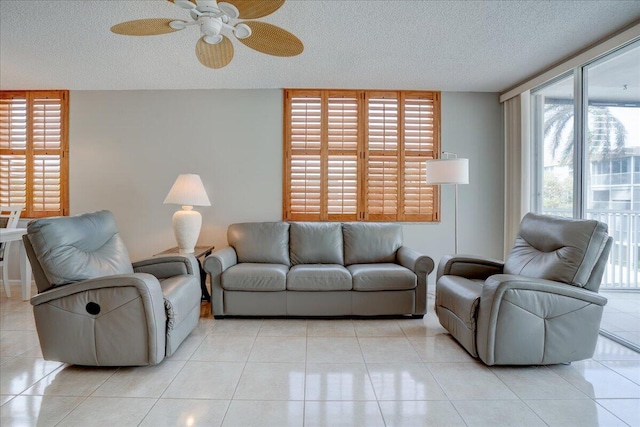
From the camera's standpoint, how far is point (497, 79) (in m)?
3.92

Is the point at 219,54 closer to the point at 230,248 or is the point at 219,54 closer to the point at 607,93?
the point at 230,248

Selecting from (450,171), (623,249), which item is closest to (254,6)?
(450,171)

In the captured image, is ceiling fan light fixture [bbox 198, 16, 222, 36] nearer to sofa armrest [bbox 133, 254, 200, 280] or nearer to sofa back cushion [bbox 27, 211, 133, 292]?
sofa back cushion [bbox 27, 211, 133, 292]

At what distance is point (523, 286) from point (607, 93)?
3011 mm

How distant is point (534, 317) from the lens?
2203 millimetres

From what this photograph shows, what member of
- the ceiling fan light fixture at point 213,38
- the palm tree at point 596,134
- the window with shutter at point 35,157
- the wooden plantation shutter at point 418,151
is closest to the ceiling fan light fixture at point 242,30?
the ceiling fan light fixture at point 213,38

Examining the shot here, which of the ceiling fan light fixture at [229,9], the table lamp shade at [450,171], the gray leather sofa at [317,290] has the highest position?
the ceiling fan light fixture at [229,9]

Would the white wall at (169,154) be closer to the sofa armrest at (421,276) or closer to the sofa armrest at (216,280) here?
the sofa armrest at (216,280)

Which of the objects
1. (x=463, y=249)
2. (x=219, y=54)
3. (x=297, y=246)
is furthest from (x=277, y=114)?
(x=463, y=249)

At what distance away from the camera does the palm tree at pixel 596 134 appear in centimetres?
355

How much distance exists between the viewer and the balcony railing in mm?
4082

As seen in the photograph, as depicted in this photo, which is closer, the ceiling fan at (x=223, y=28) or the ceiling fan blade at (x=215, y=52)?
the ceiling fan at (x=223, y=28)

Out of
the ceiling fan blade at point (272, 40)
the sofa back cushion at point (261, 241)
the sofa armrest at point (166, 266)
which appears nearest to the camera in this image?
the ceiling fan blade at point (272, 40)

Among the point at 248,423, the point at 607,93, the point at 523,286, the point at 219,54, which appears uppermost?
the point at 607,93
